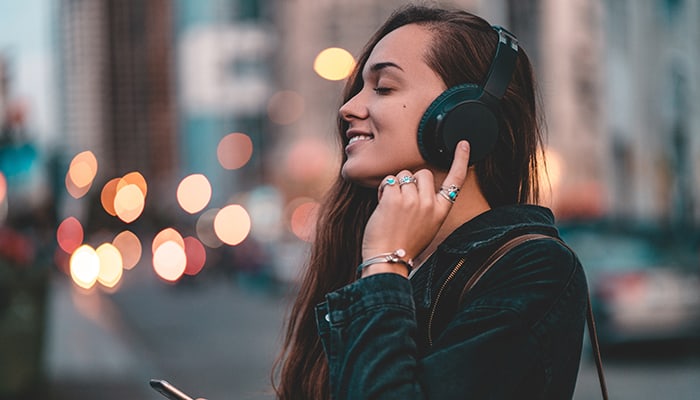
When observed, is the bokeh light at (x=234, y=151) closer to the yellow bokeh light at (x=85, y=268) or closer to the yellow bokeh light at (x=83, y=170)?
the yellow bokeh light at (x=83, y=170)

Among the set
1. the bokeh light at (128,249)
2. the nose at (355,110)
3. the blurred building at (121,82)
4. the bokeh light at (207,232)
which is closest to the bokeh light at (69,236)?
the bokeh light at (128,249)

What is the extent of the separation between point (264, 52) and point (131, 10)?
7443cm

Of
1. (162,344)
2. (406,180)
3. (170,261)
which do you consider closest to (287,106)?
(170,261)

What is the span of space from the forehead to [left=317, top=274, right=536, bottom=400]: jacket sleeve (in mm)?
447

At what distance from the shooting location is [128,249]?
66.0 meters

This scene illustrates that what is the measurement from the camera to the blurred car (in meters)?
12.1

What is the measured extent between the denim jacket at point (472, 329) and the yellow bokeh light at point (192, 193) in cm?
9134

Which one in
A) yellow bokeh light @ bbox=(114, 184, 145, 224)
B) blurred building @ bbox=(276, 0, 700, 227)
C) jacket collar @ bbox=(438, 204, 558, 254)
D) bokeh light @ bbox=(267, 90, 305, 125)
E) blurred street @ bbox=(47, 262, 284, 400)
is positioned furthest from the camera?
bokeh light @ bbox=(267, 90, 305, 125)

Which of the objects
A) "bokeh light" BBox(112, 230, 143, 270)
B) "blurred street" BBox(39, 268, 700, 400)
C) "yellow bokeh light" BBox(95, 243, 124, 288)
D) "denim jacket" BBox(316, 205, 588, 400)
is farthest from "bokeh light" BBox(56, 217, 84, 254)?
"denim jacket" BBox(316, 205, 588, 400)

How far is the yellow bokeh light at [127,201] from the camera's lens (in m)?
89.1

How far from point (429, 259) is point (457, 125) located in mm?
255

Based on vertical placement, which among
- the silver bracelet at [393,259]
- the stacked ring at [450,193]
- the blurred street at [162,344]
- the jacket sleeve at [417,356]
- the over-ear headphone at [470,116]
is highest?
the over-ear headphone at [470,116]

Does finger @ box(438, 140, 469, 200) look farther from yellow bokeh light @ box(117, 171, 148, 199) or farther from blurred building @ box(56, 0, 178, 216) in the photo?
blurred building @ box(56, 0, 178, 216)

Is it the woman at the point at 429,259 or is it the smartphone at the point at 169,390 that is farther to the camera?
the smartphone at the point at 169,390
